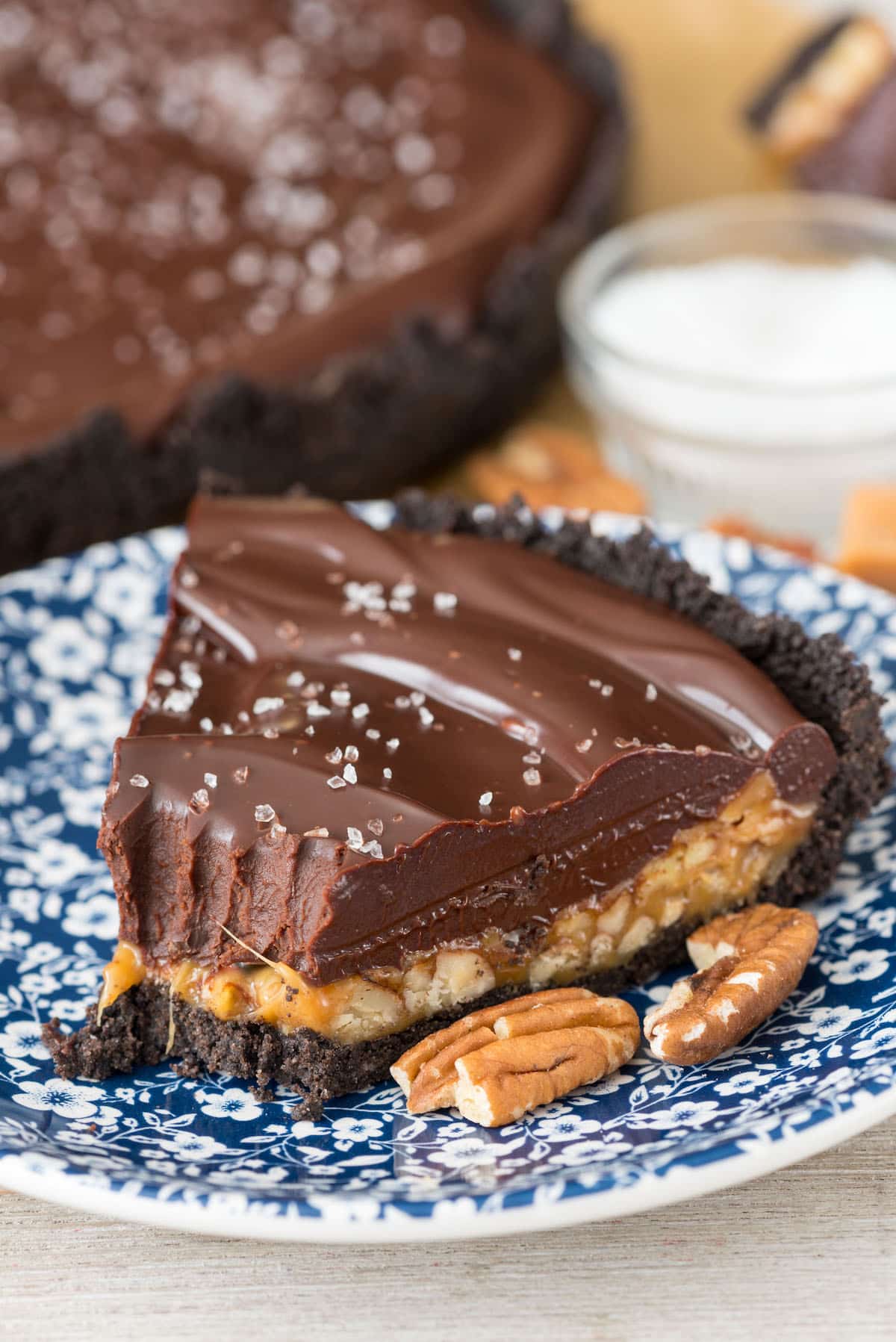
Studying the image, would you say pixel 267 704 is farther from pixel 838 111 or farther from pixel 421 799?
pixel 838 111

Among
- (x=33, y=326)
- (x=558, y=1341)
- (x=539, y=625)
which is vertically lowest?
(x=33, y=326)

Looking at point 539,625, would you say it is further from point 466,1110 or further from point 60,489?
point 60,489

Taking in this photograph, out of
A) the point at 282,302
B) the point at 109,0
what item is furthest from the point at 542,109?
the point at 109,0

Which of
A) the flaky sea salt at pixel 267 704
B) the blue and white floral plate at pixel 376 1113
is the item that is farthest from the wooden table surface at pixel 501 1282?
the flaky sea salt at pixel 267 704

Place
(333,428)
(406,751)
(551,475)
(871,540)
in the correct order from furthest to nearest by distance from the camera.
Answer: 1. (551,475)
2. (333,428)
3. (871,540)
4. (406,751)

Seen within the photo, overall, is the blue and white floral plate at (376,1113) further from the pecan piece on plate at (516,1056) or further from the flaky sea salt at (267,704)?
the flaky sea salt at (267,704)

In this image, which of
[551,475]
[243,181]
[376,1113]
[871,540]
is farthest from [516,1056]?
[243,181]
